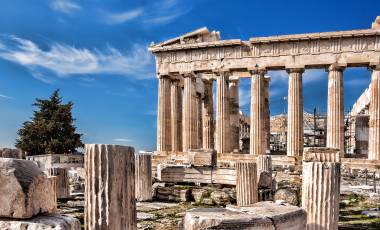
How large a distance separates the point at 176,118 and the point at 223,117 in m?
3.86

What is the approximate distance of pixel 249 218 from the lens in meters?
5.27

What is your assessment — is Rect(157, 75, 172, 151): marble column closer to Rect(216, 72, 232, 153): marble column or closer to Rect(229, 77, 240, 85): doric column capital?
Rect(216, 72, 232, 153): marble column

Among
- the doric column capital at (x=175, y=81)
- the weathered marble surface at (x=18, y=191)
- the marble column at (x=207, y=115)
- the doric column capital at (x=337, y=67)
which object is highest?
the doric column capital at (x=337, y=67)

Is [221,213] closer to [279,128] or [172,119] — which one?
[172,119]

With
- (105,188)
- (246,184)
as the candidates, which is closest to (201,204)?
(246,184)

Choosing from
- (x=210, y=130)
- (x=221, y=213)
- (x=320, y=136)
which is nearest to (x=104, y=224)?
(x=221, y=213)

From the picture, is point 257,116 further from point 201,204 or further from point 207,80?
point 201,204

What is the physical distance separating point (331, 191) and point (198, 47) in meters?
21.4

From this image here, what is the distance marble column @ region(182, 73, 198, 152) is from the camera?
2833 cm

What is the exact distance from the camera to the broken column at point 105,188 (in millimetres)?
6203

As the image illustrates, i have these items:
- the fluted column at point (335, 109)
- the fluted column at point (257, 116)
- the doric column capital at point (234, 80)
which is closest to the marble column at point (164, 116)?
the doric column capital at point (234, 80)

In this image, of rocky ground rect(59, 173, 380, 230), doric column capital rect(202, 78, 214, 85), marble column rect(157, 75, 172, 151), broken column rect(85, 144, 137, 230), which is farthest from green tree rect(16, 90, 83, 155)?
broken column rect(85, 144, 137, 230)

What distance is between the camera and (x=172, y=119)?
29609 mm

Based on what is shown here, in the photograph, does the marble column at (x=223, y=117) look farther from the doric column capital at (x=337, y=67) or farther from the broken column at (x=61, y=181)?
the broken column at (x=61, y=181)
